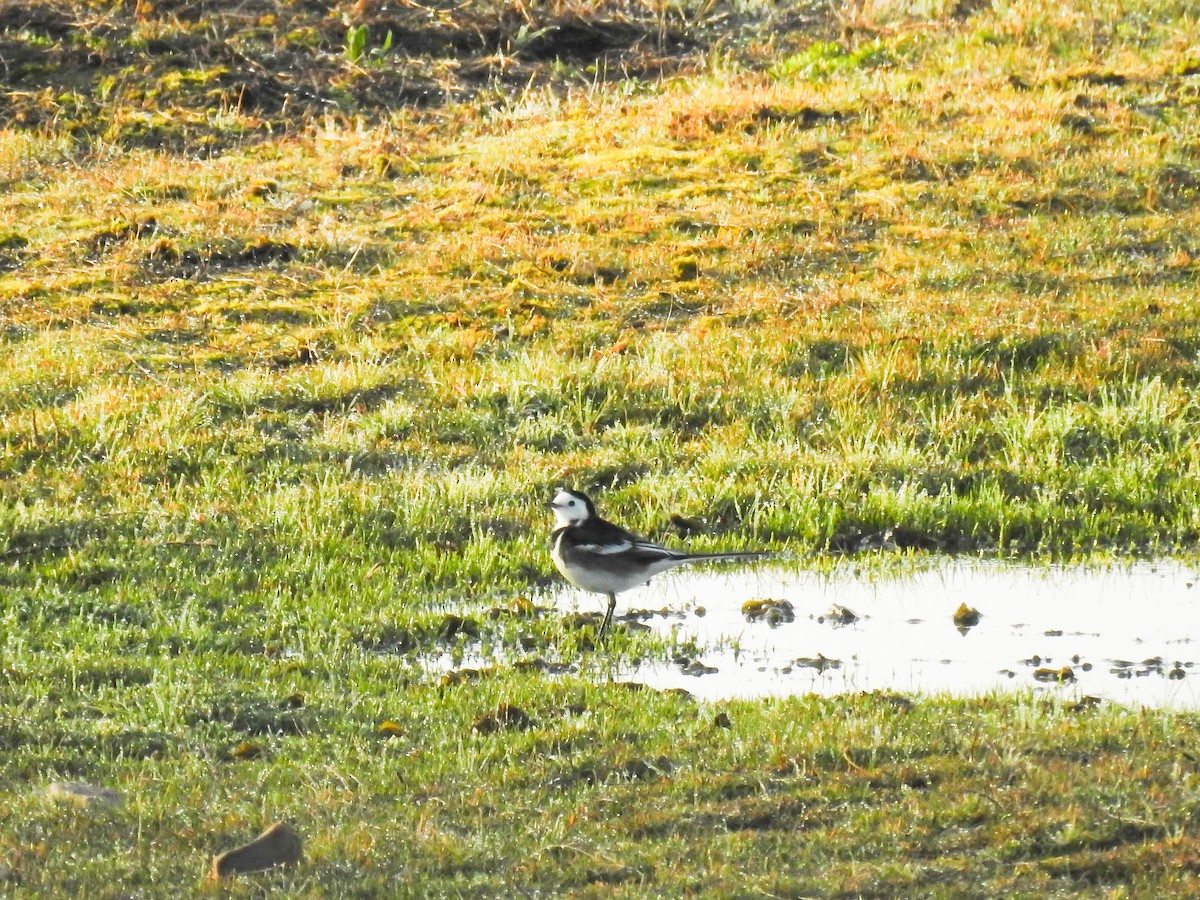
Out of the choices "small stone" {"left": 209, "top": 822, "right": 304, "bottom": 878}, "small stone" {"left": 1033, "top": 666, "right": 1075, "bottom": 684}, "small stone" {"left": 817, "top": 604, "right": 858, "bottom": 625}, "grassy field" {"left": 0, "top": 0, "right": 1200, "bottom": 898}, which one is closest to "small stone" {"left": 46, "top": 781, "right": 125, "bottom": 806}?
"grassy field" {"left": 0, "top": 0, "right": 1200, "bottom": 898}

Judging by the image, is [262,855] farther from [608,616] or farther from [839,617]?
[839,617]

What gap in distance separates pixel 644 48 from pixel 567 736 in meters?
15.1

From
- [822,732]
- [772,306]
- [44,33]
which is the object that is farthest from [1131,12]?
[822,732]

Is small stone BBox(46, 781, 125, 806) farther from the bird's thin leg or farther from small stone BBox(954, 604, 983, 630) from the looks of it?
small stone BBox(954, 604, 983, 630)

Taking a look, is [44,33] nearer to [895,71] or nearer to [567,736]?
[895,71]

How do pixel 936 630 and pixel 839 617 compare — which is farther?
pixel 839 617

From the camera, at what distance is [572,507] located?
8.80 metres

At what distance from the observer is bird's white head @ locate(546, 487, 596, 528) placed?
28.7 feet

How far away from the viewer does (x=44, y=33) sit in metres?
20.1

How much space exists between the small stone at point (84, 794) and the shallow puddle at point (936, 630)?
7.72ft

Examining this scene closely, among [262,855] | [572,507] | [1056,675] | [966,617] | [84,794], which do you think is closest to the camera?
[262,855]

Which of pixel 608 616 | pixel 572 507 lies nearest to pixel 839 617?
pixel 608 616

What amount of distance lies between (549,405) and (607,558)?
364 cm

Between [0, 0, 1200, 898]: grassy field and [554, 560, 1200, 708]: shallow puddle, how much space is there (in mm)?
397
